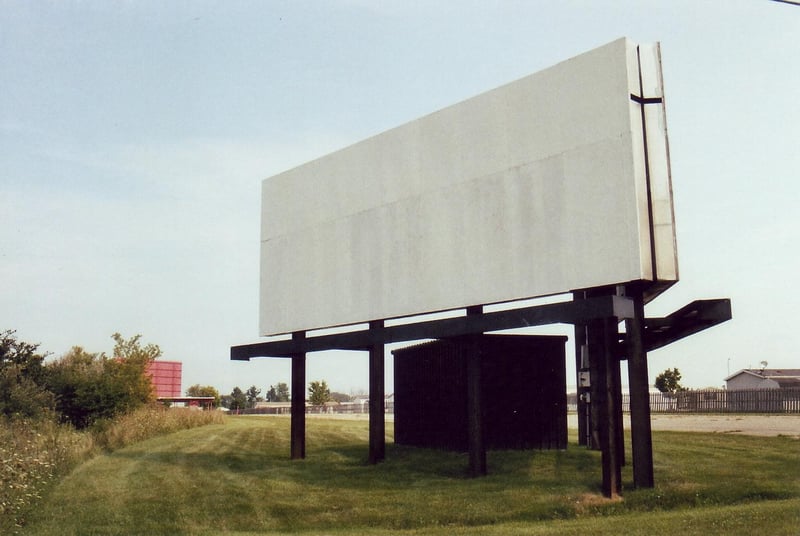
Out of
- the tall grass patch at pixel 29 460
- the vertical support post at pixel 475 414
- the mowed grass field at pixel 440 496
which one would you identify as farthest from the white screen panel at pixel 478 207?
the tall grass patch at pixel 29 460

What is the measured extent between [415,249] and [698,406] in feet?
99.8

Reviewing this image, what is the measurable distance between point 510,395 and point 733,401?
2440 centimetres

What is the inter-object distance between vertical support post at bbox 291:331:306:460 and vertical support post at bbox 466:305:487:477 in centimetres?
662

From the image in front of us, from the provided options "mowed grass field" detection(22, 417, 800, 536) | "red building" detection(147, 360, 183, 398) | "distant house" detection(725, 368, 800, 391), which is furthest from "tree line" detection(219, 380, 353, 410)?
"mowed grass field" detection(22, 417, 800, 536)

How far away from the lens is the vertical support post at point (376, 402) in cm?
1956

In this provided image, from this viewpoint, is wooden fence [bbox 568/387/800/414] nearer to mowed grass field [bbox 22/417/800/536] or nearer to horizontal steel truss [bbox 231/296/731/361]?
mowed grass field [bbox 22/417/800/536]

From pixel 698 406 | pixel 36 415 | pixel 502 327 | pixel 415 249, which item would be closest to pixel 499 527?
pixel 502 327

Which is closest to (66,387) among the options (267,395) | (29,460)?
(29,460)

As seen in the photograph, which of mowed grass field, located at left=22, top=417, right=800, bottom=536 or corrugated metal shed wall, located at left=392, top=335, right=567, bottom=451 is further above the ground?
corrugated metal shed wall, located at left=392, top=335, right=567, bottom=451

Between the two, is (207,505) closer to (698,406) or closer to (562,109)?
(562,109)

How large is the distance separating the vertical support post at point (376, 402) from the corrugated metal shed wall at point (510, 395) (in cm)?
230

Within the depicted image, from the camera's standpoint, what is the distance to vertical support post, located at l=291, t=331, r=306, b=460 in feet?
70.5

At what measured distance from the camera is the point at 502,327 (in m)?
15.4

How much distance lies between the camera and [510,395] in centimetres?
2080
